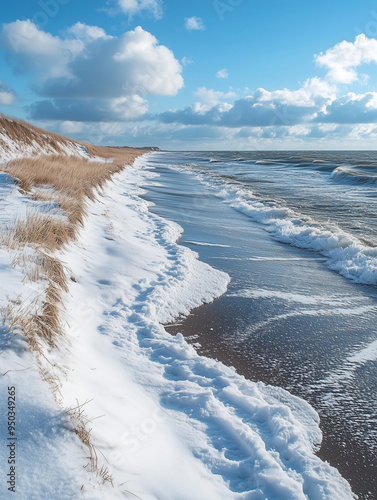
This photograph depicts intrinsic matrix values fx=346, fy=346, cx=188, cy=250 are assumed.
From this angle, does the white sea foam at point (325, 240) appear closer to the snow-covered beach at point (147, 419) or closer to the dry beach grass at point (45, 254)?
the snow-covered beach at point (147, 419)

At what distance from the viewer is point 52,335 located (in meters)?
3.01

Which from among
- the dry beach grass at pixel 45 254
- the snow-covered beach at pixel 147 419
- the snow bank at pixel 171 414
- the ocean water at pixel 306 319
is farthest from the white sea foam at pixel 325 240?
the dry beach grass at pixel 45 254

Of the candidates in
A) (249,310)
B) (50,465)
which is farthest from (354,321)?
(50,465)

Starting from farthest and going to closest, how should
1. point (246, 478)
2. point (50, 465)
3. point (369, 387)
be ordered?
1. point (369, 387)
2. point (246, 478)
3. point (50, 465)

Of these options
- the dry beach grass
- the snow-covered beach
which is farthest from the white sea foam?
the dry beach grass

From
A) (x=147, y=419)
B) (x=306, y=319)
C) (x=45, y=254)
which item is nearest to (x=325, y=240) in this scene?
(x=306, y=319)

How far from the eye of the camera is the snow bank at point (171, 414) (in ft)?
7.38

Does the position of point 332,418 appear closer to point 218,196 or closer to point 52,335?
point 52,335

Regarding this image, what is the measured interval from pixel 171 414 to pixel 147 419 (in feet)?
0.81

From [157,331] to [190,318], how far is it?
771 millimetres

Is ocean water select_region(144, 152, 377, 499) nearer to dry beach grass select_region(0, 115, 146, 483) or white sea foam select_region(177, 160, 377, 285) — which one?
white sea foam select_region(177, 160, 377, 285)

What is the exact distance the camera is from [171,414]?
2881 millimetres

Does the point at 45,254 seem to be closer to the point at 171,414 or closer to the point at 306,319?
the point at 171,414

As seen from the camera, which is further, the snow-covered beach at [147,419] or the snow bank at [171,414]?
the snow bank at [171,414]
